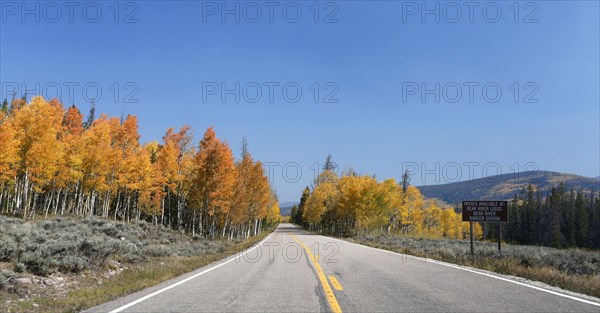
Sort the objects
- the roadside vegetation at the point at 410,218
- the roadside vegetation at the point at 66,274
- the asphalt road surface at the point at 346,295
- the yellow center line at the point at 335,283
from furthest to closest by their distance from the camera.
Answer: the roadside vegetation at the point at 410,218, the yellow center line at the point at 335,283, the roadside vegetation at the point at 66,274, the asphalt road surface at the point at 346,295

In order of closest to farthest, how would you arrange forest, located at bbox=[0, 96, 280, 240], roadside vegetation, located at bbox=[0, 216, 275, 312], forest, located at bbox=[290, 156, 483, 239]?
roadside vegetation, located at bbox=[0, 216, 275, 312]
forest, located at bbox=[0, 96, 280, 240]
forest, located at bbox=[290, 156, 483, 239]

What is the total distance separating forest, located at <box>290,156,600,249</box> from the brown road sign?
39407 millimetres

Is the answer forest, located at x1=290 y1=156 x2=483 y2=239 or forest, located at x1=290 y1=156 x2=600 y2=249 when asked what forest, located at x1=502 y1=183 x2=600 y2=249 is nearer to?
forest, located at x1=290 y1=156 x2=600 y2=249

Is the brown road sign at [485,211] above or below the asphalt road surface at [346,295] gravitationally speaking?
above

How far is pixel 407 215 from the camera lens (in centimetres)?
7769

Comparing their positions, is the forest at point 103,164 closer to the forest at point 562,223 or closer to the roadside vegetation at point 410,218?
the roadside vegetation at point 410,218

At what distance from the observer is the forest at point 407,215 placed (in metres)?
63.0

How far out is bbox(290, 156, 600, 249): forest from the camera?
63.0 m

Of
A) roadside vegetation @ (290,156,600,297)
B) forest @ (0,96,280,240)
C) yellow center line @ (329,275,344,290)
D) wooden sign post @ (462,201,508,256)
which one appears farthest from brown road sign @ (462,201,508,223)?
forest @ (0,96,280,240)

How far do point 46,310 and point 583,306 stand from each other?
396 inches

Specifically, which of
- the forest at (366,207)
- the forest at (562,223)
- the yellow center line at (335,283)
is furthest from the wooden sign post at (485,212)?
the forest at (562,223)

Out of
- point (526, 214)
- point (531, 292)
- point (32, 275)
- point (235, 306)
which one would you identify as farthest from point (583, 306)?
point (526, 214)

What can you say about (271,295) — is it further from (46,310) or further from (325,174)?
(325,174)

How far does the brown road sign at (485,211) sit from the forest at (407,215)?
3941cm
